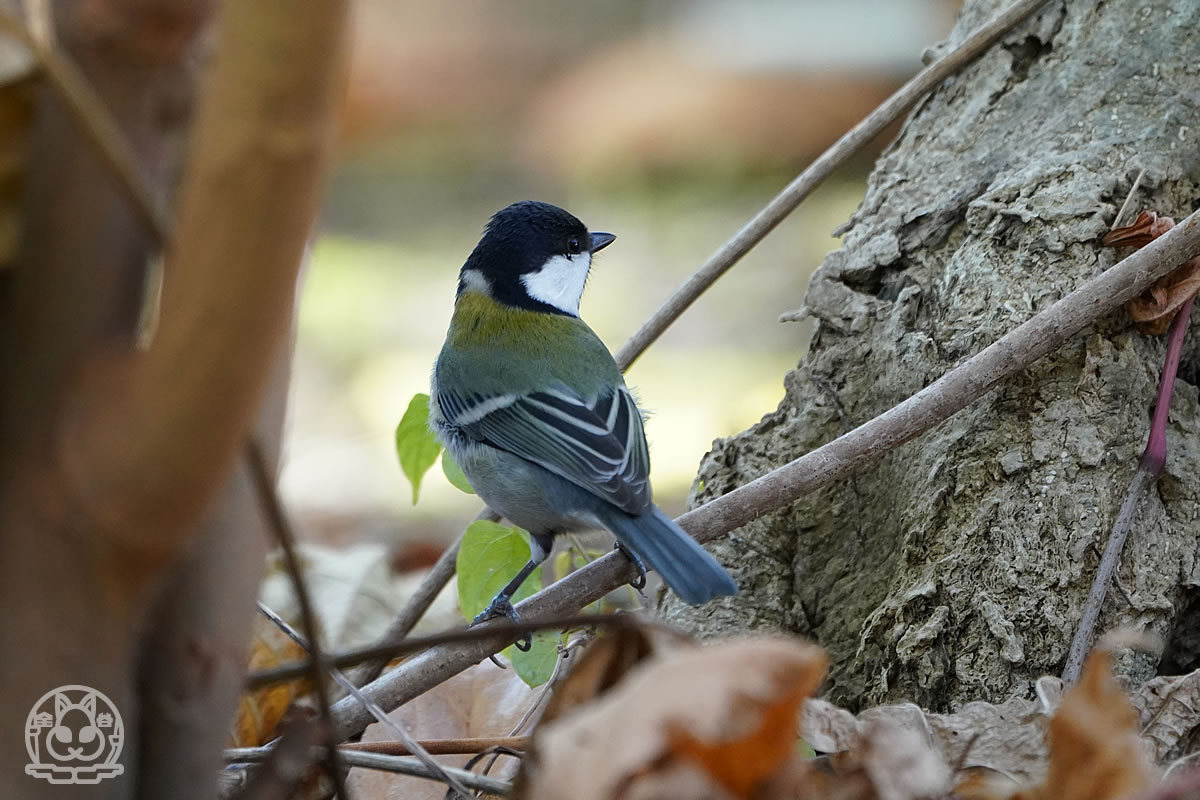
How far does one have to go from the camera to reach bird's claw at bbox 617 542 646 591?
176 centimetres

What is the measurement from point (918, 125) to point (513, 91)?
7.56m

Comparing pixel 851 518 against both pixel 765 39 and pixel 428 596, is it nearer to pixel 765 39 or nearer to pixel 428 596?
pixel 428 596

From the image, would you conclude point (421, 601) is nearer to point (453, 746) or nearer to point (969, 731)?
point (453, 746)

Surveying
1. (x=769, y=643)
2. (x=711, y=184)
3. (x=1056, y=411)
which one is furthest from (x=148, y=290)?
(x=711, y=184)

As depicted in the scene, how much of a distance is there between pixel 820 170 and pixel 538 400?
0.77 meters

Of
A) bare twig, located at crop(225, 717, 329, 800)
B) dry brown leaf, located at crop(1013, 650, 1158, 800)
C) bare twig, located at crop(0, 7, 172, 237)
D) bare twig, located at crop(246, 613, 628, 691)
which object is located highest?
bare twig, located at crop(0, 7, 172, 237)

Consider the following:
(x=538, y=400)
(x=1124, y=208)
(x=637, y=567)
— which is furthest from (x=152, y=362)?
(x=538, y=400)

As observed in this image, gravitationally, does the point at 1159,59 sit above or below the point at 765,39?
below

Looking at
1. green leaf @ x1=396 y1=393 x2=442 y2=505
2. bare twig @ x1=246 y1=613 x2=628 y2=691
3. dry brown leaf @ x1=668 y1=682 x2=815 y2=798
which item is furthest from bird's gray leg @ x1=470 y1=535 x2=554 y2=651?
dry brown leaf @ x1=668 y1=682 x2=815 y2=798

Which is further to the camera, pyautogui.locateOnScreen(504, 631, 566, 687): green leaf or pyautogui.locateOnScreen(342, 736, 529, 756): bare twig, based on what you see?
pyautogui.locateOnScreen(504, 631, 566, 687): green leaf

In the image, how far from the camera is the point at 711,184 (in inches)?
312

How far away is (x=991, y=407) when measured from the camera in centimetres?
169

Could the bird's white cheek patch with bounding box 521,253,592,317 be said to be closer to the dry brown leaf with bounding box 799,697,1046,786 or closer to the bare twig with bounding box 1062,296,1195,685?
the bare twig with bounding box 1062,296,1195,685

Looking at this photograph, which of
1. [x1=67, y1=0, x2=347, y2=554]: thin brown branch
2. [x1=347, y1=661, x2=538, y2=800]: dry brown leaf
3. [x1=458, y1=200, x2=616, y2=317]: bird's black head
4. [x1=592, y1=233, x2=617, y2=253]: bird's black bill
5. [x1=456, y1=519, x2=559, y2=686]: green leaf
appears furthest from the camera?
[x1=592, y1=233, x2=617, y2=253]: bird's black bill
